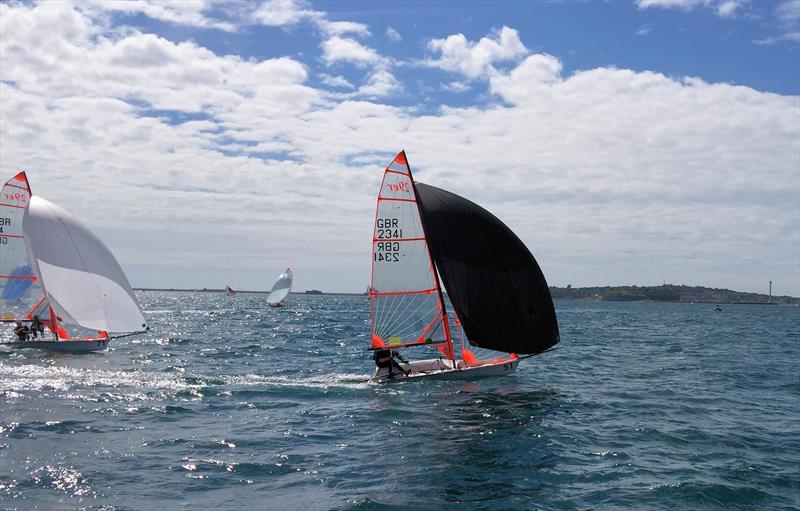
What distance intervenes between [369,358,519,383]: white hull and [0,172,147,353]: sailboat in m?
14.1

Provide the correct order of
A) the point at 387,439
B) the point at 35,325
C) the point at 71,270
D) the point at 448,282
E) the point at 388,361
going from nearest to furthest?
the point at 387,439
the point at 388,361
the point at 448,282
the point at 71,270
the point at 35,325

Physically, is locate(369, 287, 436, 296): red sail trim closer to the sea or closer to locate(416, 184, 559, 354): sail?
locate(416, 184, 559, 354): sail

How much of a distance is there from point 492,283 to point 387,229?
410 cm

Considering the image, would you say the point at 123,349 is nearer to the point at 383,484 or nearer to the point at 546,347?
the point at 546,347

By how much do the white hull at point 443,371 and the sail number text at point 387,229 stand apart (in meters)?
4.60

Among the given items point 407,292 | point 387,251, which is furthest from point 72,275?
point 407,292

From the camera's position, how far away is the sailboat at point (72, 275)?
30.6m

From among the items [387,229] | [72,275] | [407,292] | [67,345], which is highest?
[387,229]

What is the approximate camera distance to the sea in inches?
459

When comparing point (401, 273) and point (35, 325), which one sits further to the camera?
point (35, 325)

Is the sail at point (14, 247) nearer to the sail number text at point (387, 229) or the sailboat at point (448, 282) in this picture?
the sail number text at point (387, 229)

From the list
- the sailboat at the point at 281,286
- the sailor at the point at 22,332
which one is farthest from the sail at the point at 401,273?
the sailboat at the point at 281,286

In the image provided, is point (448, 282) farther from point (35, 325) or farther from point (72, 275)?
point (35, 325)

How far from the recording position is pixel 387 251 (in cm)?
2327
